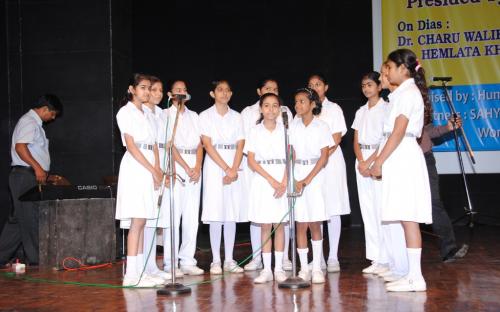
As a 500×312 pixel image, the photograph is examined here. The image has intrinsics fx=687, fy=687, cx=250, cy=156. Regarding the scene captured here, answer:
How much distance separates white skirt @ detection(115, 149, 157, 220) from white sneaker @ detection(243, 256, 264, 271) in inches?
43.1

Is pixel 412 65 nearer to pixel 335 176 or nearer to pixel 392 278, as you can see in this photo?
pixel 335 176

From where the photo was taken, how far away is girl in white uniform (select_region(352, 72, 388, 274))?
5.21 meters

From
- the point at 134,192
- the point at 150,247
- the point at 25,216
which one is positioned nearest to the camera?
the point at 134,192

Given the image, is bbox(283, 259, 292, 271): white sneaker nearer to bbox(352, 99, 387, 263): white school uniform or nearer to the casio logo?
bbox(352, 99, 387, 263): white school uniform

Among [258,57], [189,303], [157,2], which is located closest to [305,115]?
[189,303]

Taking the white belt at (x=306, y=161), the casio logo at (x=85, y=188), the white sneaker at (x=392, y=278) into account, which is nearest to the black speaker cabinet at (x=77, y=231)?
the casio logo at (x=85, y=188)

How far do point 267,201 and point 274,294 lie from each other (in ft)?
2.53

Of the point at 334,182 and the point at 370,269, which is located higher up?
the point at 334,182

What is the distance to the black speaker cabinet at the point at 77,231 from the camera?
19.7 feet

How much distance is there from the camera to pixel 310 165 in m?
4.92

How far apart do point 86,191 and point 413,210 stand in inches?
124

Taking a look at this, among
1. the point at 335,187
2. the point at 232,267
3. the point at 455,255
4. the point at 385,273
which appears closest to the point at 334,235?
the point at 335,187

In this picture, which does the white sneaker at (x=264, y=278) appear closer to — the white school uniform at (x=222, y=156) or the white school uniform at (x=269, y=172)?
the white school uniform at (x=269, y=172)

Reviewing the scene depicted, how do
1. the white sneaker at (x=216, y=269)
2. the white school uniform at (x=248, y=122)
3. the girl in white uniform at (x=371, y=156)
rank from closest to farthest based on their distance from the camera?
the girl in white uniform at (x=371, y=156) → the white sneaker at (x=216, y=269) → the white school uniform at (x=248, y=122)
